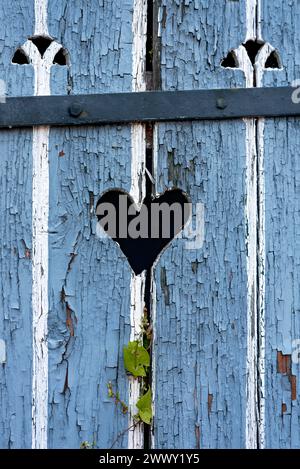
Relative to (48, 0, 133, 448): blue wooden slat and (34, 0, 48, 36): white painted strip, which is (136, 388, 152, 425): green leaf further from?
(34, 0, 48, 36): white painted strip

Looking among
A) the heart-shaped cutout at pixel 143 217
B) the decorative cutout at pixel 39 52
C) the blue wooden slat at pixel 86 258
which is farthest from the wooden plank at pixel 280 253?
the decorative cutout at pixel 39 52

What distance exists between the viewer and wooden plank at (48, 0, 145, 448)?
1.50m

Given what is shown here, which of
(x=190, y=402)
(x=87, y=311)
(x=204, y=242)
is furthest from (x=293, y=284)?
(x=87, y=311)

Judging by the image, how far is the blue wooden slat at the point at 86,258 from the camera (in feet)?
4.93

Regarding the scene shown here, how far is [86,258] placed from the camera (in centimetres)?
152

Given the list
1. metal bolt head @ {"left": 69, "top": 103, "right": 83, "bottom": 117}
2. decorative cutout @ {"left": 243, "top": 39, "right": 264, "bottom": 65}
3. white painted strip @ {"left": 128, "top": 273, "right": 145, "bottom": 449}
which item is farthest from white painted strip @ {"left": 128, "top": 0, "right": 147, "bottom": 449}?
decorative cutout @ {"left": 243, "top": 39, "right": 264, "bottom": 65}

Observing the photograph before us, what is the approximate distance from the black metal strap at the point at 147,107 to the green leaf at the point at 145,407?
546 millimetres

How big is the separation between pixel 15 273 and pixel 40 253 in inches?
2.5

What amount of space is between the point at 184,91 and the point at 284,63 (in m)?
0.22

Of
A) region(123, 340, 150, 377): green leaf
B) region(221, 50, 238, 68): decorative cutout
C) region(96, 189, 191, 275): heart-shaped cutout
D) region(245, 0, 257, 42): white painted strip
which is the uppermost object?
region(245, 0, 257, 42): white painted strip

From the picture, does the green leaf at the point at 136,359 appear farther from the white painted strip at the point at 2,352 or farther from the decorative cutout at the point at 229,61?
the decorative cutout at the point at 229,61

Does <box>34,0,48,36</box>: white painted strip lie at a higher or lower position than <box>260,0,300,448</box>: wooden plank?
higher

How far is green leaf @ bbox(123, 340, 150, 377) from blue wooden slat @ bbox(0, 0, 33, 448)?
0.19m

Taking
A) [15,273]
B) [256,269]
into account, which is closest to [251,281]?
[256,269]
